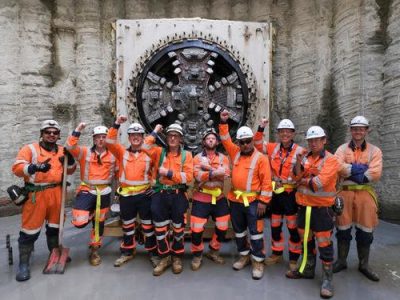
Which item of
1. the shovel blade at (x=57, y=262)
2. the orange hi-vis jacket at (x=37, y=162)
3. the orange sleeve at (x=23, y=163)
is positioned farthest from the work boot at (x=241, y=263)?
the orange sleeve at (x=23, y=163)

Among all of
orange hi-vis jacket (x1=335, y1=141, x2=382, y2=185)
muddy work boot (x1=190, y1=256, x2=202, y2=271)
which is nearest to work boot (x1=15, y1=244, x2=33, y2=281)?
muddy work boot (x1=190, y1=256, x2=202, y2=271)

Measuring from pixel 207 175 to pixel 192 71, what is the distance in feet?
7.13

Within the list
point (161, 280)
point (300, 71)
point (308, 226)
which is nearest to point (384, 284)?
point (308, 226)

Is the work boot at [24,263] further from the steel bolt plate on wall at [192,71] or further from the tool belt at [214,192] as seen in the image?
the steel bolt plate on wall at [192,71]

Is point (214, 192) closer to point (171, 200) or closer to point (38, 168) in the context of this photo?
point (171, 200)

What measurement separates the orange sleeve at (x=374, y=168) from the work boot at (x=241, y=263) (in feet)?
5.01

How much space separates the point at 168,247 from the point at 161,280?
38cm

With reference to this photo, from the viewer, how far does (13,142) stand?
5.83 m

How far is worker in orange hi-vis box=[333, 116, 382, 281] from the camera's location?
321 centimetres

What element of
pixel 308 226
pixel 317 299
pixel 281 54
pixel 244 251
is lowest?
pixel 317 299

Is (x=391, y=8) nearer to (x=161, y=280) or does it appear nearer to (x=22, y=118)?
(x=161, y=280)

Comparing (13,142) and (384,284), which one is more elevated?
(13,142)

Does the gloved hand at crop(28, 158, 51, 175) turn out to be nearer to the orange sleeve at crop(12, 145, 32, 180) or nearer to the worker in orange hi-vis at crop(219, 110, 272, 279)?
the orange sleeve at crop(12, 145, 32, 180)

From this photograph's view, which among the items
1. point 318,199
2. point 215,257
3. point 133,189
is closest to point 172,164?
point 133,189
